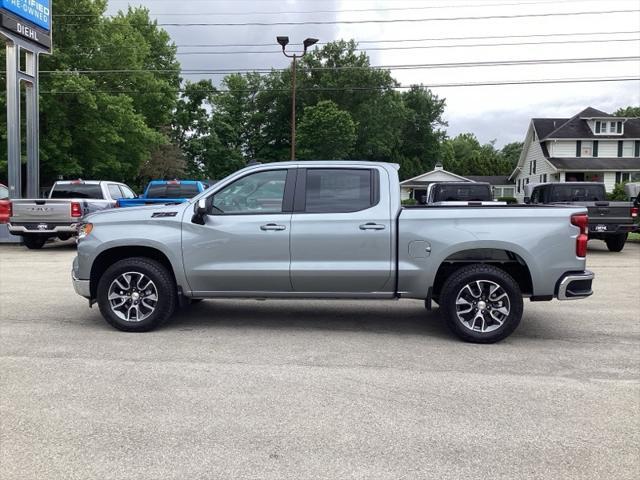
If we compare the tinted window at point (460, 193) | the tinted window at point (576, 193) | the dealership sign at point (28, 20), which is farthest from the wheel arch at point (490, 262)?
the dealership sign at point (28, 20)

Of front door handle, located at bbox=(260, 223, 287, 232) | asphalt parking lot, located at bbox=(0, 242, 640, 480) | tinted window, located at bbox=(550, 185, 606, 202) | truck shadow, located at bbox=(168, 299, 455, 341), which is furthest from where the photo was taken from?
tinted window, located at bbox=(550, 185, 606, 202)

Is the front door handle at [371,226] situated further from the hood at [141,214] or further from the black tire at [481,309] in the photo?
the hood at [141,214]

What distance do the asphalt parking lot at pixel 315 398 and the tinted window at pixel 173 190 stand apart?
9287 mm

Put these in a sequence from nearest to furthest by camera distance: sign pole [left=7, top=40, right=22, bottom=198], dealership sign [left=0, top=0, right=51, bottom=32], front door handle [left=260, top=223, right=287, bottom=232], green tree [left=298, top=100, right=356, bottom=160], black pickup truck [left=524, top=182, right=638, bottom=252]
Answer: front door handle [left=260, top=223, right=287, bottom=232] → black pickup truck [left=524, top=182, right=638, bottom=252] → dealership sign [left=0, top=0, right=51, bottom=32] → sign pole [left=7, top=40, right=22, bottom=198] → green tree [left=298, top=100, right=356, bottom=160]

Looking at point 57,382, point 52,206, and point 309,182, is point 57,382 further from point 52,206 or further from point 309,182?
point 52,206

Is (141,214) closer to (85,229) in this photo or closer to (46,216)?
(85,229)

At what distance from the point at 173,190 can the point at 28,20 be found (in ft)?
24.1

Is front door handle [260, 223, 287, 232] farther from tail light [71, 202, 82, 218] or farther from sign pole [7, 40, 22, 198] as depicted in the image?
sign pole [7, 40, 22, 198]

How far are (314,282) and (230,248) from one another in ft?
3.26

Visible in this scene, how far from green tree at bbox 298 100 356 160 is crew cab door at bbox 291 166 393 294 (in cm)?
5372

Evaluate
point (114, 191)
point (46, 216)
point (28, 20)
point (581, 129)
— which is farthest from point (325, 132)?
point (46, 216)

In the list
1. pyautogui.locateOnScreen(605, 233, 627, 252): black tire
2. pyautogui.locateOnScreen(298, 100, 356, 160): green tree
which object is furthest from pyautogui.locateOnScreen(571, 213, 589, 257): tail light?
pyautogui.locateOnScreen(298, 100, 356, 160): green tree

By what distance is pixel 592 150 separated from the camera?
4878 cm

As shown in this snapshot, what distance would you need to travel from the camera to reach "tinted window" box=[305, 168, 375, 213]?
21.3 ft
